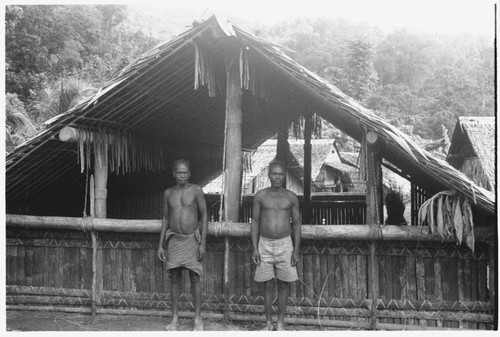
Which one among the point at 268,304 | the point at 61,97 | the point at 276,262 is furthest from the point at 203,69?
the point at 61,97

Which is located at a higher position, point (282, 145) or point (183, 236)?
point (282, 145)

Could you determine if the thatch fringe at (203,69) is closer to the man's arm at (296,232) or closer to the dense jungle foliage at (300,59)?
the dense jungle foliage at (300,59)

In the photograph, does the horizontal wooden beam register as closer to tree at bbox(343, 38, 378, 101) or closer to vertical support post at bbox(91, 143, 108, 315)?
vertical support post at bbox(91, 143, 108, 315)

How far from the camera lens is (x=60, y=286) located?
609cm

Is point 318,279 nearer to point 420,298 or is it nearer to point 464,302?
point 420,298

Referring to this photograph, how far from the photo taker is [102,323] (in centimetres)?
554

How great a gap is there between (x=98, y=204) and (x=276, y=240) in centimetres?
227

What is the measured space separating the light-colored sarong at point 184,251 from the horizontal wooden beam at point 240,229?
27 centimetres

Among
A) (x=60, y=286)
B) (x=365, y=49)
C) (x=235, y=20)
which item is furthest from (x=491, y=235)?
(x=365, y=49)

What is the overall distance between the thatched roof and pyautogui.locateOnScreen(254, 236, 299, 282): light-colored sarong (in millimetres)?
1402

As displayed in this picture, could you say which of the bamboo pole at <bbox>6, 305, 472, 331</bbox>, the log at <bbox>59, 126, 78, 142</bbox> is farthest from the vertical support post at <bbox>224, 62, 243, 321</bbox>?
the log at <bbox>59, 126, 78, 142</bbox>

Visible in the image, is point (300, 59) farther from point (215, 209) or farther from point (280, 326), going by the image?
point (280, 326)

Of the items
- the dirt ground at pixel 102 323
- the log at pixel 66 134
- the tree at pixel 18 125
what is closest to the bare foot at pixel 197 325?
the dirt ground at pixel 102 323

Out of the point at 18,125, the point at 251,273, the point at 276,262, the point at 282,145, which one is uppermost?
the point at 18,125
